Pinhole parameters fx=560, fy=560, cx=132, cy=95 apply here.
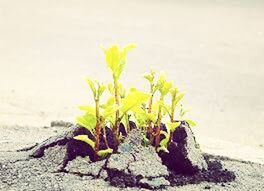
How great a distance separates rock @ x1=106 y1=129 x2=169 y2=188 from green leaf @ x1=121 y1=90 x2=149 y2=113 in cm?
13

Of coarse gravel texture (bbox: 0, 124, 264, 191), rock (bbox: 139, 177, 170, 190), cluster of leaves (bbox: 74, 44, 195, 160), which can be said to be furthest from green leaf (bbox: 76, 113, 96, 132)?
rock (bbox: 139, 177, 170, 190)

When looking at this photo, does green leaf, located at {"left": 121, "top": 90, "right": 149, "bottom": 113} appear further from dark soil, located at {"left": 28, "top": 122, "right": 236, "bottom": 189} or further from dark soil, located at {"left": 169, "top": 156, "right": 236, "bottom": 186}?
dark soil, located at {"left": 169, "top": 156, "right": 236, "bottom": 186}

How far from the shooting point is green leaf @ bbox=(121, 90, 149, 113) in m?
1.49

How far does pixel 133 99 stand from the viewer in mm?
1497

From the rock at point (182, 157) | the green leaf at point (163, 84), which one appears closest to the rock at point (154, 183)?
the rock at point (182, 157)

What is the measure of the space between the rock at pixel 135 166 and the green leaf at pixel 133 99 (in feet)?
0.43

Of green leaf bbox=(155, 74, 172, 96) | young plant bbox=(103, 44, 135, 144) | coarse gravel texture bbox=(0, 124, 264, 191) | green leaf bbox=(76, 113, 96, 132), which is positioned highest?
young plant bbox=(103, 44, 135, 144)

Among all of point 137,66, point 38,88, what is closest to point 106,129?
point 38,88

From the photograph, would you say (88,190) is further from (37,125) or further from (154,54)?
(154,54)

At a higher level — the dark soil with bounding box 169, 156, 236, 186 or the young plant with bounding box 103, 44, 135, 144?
the young plant with bounding box 103, 44, 135, 144

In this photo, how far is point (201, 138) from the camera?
2.67 meters

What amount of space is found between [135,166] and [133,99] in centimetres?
19

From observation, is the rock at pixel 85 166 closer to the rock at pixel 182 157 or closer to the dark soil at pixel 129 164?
the dark soil at pixel 129 164

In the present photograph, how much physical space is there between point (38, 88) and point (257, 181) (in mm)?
2539
